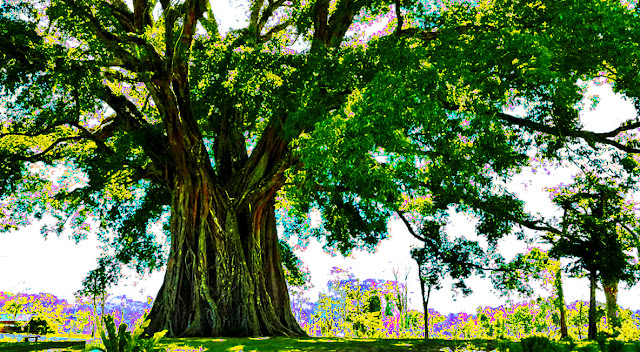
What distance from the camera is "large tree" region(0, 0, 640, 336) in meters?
7.49

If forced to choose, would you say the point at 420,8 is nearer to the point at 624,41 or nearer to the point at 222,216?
the point at 624,41

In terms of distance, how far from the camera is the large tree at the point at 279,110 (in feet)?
24.6

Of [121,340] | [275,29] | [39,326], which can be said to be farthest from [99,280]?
[121,340]

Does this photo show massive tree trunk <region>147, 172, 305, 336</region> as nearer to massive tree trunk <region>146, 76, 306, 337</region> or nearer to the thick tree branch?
massive tree trunk <region>146, 76, 306, 337</region>

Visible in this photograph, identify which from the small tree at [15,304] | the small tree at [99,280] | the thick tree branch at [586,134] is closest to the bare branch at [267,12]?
the thick tree branch at [586,134]

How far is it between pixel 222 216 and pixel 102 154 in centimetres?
345

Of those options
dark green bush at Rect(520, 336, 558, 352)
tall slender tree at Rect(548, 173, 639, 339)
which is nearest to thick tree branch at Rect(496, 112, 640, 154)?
tall slender tree at Rect(548, 173, 639, 339)

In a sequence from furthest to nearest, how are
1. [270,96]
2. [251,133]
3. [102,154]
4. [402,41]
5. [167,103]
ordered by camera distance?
[251,133]
[102,154]
[167,103]
[270,96]
[402,41]

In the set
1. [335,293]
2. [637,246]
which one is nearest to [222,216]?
[637,246]

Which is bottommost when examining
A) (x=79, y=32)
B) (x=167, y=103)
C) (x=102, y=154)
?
(x=102, y=154)

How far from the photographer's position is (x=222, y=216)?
11789mm

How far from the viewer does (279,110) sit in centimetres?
984

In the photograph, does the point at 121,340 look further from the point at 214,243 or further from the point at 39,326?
the point at 39,326

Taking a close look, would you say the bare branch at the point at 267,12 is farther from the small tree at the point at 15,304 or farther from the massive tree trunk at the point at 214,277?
the small tree at the point at 15,304
